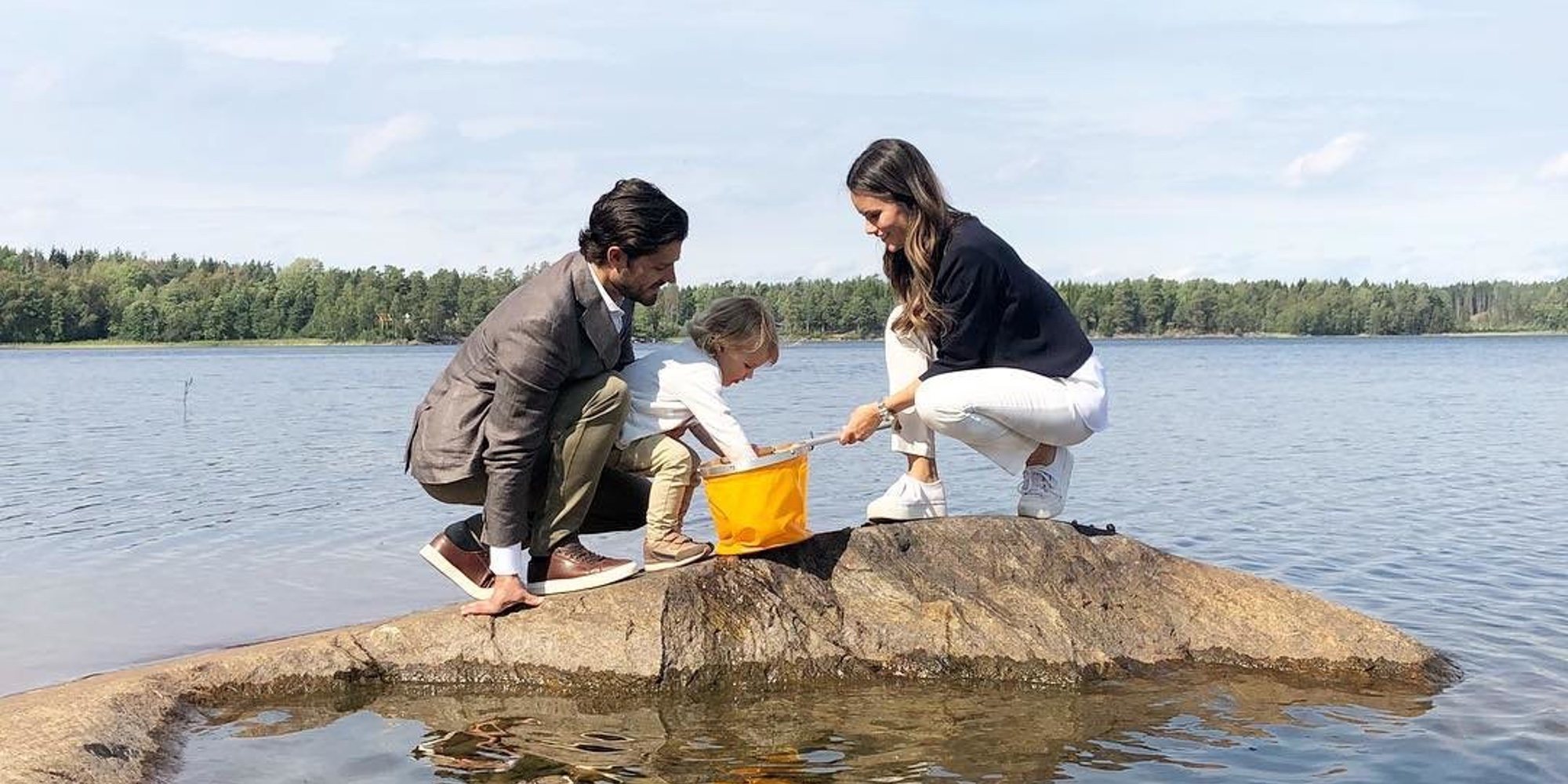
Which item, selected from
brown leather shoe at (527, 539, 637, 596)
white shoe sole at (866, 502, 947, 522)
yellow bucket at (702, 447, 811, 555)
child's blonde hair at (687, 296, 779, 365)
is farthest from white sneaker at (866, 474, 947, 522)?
brown leather shoe at (527, 539, 637, 596)

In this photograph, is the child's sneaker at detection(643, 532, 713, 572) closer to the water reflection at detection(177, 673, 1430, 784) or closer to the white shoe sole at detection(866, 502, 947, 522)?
the water reflection at detection(177, 673, 1430, 784)

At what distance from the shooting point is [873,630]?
6.41 m

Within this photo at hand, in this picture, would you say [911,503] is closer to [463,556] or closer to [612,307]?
[612,307]

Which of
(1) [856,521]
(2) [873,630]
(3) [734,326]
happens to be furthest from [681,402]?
(1) [856,521]

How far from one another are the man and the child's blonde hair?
33 centimetres

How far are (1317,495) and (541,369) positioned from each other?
11.8 m

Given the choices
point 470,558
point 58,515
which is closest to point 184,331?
point 58,515

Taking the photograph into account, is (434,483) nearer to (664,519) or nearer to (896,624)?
(664,519)

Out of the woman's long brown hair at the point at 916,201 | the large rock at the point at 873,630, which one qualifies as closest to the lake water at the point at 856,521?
the large rock at the point at 873,630

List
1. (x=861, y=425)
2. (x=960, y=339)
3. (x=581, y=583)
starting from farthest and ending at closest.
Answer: (x=960, y=339) → (x=861, y=425) → (x=581, y=583)

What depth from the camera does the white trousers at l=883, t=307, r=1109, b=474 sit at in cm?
636

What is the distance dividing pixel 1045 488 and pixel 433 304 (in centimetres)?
11079

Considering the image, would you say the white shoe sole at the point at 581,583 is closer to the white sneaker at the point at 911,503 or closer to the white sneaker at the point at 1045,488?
the white sneaker at the point at 911,503

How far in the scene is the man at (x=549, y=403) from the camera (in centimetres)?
575
